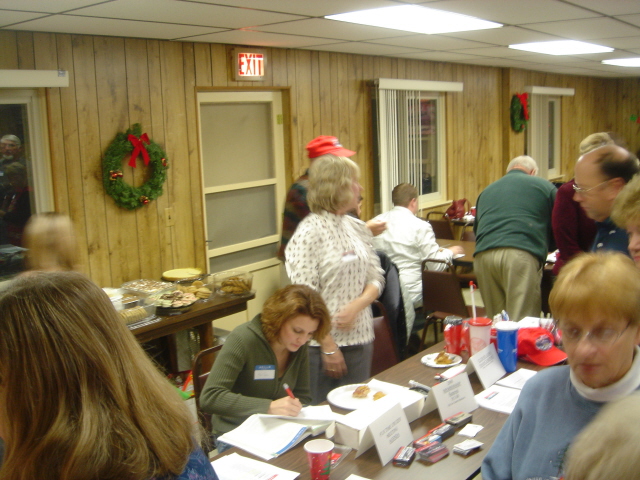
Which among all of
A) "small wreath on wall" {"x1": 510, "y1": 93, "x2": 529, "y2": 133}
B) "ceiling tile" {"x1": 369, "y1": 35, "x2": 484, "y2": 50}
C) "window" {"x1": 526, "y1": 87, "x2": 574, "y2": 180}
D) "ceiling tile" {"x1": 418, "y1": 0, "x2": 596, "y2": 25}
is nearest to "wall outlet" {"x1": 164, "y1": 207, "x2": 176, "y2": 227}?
"ceiling tile" {"x1": 369, "y1": 35, "x2": 484, "y2": 50}

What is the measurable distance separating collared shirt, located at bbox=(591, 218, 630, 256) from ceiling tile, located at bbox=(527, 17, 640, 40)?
1.97 meters

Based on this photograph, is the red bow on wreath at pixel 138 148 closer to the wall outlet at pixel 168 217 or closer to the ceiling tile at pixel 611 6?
the wall outlet at pixel 168 217

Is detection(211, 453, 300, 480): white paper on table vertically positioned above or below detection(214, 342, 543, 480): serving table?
above

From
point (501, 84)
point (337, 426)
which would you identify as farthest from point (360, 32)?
point (501, 84)

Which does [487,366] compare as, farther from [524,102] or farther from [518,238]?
[524,102]

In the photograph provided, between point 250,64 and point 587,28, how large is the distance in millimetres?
2403

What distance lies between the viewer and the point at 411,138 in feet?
A: 21.4

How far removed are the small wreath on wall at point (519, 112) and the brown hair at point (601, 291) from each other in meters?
7.09

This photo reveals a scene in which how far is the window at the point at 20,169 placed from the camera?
139 inches

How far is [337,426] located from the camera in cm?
197

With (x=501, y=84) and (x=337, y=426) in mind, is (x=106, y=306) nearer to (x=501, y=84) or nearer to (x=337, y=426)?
(x=337, y=426)

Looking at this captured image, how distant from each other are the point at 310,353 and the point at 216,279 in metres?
1.67

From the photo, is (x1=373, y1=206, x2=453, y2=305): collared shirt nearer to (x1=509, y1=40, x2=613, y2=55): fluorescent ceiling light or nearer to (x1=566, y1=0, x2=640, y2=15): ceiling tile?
(x1=566, y1=0, x2=640, y2=15): ceiling tile

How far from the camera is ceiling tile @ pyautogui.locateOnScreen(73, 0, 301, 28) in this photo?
2.91 meters
